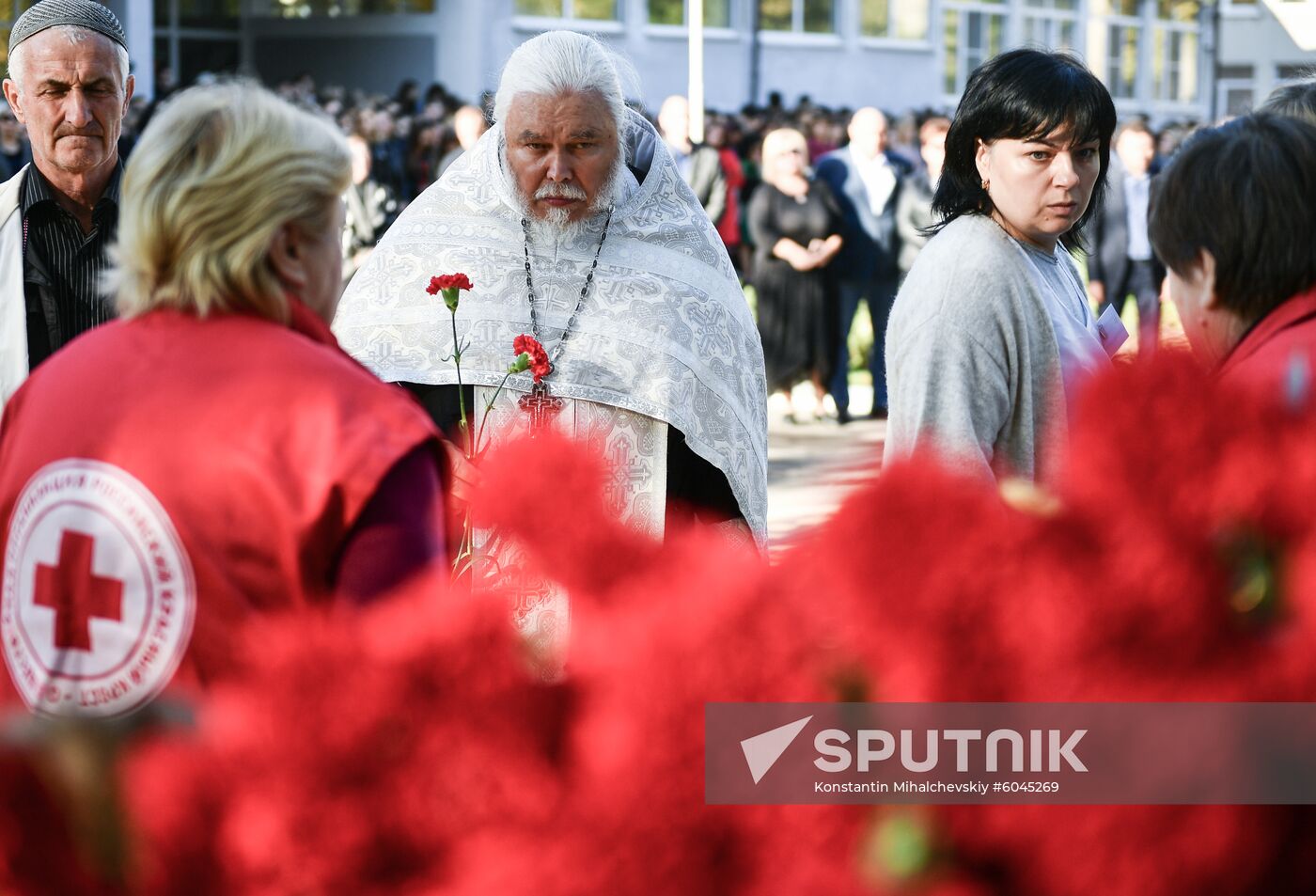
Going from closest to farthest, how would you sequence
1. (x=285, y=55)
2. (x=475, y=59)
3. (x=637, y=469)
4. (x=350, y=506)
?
1. (x=350, y=506)
2. (x=637, y=469)
3. (x=475, y=59)
4. (x=285, y=55)

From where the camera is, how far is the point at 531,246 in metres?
3.85

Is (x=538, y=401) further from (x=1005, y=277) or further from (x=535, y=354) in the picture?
(x=1005, y=277)

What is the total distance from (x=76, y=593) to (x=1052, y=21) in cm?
3915

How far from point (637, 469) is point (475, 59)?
2442cm

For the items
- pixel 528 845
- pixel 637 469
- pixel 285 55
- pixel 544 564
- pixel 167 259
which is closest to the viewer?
pixel 528 845

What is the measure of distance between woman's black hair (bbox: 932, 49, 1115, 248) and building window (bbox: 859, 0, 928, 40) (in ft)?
102

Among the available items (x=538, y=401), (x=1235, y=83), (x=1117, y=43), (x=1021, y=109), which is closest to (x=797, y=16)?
(x=1117, y=43)

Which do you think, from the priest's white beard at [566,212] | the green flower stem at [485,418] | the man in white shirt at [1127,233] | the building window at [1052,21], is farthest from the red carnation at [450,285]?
the building window at [1052,21]

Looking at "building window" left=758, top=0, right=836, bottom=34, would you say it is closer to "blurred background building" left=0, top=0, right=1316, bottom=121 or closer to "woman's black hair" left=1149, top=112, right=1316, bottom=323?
"blurred background building" left=0, top=0, right=1316, bottom=121

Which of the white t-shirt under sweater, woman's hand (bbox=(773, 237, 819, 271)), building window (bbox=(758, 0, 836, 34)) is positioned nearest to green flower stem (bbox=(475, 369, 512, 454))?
the white t-shirt under sweater

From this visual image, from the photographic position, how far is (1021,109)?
311cm

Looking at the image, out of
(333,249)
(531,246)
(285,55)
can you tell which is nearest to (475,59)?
(285,55)

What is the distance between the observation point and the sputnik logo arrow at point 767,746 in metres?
0.90

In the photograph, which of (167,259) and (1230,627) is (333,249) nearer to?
(167,259)
